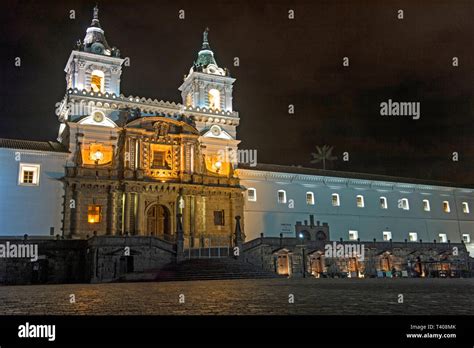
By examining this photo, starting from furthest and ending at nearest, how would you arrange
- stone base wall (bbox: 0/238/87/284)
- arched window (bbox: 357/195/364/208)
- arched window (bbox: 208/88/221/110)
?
arched window (bbox: 357/195/364/208) → arched window (bbox: 208/88/221/110) → stone base wall (bbox: 0/238/87/284)

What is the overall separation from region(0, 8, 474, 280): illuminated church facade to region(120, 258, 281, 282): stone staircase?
406 centimetres

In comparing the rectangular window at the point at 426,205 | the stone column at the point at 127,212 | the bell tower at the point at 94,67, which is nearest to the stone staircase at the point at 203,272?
the stone column at the point at 127,212

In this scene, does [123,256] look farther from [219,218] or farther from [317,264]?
[317,264]

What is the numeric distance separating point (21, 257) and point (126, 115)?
51.4 ft

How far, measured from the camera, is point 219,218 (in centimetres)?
4306

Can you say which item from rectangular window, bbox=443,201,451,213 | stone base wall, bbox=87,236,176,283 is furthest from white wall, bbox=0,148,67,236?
rectangular window, bbox=443,201,451,213

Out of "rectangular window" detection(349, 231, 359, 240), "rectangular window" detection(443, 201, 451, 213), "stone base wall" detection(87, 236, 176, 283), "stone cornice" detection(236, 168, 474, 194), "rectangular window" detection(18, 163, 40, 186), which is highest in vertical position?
"stone cornice" detection(236, 168, 474, 194)

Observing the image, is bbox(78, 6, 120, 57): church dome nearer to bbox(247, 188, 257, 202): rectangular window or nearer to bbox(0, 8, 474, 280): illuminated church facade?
bbox(0, 8, 474, 280): illuminated church facade

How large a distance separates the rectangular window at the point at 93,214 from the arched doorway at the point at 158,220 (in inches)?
166

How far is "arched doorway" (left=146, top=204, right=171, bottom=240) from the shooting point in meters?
40.5

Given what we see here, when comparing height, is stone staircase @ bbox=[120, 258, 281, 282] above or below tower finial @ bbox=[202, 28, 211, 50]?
below

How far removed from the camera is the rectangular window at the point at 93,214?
3791 cm
